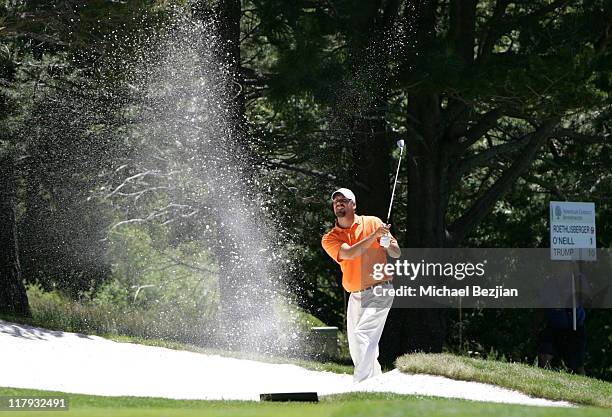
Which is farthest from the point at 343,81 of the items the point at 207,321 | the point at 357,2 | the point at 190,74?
the point at 207,321

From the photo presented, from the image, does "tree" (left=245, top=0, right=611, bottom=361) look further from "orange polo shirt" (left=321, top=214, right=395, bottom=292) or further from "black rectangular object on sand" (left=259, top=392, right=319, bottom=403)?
"black rectangular object on sand" (left=259, top=392, right=319, bottom=403)

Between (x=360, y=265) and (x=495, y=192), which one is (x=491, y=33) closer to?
(x=495, y=192)

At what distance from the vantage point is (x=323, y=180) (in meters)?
19.4

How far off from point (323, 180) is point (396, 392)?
30.8 feet

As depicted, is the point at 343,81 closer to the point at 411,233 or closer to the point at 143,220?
the point at 411,233

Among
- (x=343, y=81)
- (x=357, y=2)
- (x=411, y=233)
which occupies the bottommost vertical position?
(x=411, y=233)

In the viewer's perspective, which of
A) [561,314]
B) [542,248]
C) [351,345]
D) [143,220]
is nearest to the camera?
[351,345]

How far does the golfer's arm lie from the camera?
954 cm

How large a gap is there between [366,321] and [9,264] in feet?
33.3

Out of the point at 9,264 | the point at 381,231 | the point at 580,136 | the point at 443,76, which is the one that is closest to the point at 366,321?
the point at 381,231

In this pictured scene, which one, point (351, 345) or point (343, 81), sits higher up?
point (343, 81)

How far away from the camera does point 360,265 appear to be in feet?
32.4

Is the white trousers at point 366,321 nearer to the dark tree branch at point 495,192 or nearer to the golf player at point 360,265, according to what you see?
the golf player at point 360,265

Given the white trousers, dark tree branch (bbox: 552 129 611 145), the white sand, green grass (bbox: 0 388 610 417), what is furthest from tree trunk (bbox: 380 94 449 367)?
green grass (bbox: 0 388 610 417)
